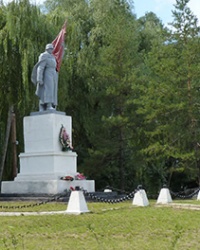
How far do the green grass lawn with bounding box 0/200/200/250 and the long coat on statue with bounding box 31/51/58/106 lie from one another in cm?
599

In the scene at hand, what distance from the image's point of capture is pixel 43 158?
53.8 feet

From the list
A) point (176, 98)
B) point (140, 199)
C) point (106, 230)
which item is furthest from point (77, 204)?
point (176, 98)

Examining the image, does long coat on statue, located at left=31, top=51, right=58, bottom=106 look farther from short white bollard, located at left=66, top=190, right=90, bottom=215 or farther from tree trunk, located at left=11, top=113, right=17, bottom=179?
short white bollard, located at left=66, top=190, right=90, bottom=215

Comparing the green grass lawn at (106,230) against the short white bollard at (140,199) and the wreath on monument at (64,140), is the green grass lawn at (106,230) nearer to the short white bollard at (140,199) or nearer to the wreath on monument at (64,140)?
the short white bollard at (140,199)

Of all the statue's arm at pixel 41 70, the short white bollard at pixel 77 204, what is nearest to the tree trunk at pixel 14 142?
the statue's arm at pixel 41 70

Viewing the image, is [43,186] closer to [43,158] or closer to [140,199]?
[43,158]

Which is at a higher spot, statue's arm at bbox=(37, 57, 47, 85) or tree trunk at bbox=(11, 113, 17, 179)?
statue's arm at bbox=(37, 57, 47, 85)

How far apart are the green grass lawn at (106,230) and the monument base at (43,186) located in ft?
10.8

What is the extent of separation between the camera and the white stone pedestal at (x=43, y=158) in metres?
16.1

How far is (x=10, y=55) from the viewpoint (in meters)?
21.4

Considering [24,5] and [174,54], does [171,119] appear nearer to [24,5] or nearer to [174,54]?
[174,54]

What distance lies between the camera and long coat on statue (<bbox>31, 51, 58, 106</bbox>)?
17016 millimetres

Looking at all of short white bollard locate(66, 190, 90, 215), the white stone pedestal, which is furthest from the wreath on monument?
short white bollard locate(66, 190, 90, 215)

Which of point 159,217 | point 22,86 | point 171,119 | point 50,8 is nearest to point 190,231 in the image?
point 159,217
